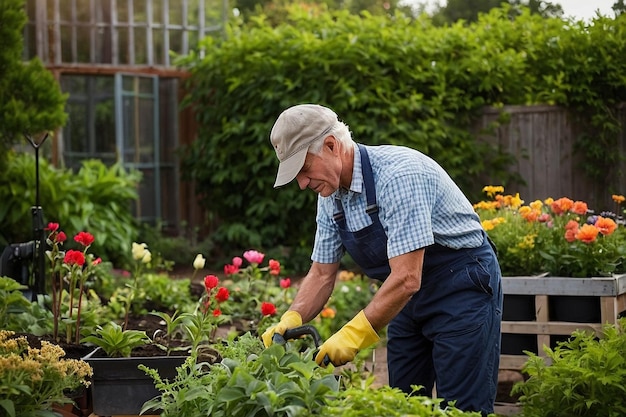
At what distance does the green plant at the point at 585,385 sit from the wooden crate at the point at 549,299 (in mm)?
1928

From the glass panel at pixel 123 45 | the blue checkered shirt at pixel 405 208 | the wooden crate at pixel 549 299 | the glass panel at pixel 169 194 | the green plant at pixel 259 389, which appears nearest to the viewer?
the green plant at pixel 259 389

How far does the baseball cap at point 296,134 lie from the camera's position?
3.08m

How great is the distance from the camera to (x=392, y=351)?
12.2 feet

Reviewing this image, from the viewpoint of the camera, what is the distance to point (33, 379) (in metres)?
2.49

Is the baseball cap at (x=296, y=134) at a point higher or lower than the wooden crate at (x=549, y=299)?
higher

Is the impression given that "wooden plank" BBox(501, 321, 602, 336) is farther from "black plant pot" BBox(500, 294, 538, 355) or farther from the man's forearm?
the man's forearm

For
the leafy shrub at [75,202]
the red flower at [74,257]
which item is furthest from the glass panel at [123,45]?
the red flower at [74,257]

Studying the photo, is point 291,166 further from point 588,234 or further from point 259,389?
point 588,234

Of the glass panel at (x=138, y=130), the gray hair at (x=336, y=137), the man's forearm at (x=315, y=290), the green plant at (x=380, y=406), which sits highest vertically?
the glass panel at (x=138, y=130)

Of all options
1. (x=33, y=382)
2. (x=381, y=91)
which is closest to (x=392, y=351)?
(x=33, y=382)

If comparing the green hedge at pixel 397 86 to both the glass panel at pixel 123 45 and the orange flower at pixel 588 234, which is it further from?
the orange flower at pixel 588 234

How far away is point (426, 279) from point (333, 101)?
20.8 ft

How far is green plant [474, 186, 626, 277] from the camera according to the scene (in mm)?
4969

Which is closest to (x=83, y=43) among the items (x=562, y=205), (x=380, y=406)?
(x=562, y=205)
